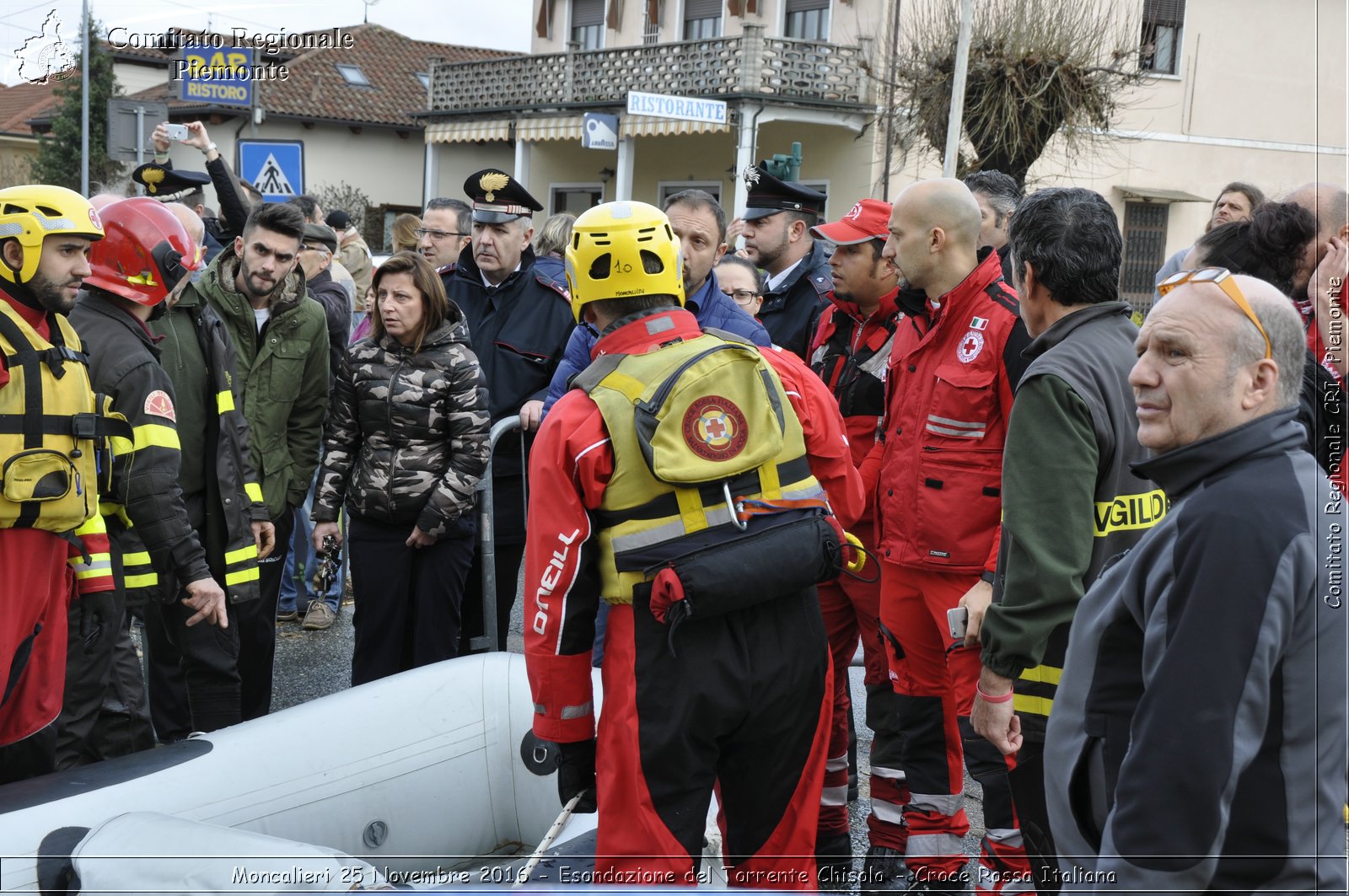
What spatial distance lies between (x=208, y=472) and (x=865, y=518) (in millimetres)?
2438

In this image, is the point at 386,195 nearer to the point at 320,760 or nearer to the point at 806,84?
the point at 806,84

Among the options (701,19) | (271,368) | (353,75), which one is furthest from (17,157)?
(701,19)

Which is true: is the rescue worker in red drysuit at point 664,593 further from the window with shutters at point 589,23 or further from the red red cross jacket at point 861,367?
the window with shutters at point 589,23

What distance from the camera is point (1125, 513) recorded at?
2.98 m

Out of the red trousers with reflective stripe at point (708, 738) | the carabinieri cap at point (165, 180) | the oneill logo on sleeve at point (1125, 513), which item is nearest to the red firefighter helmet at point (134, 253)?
the red trousers with reflective stripe at point (708, 738)

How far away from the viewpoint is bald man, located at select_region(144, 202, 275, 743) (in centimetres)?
453

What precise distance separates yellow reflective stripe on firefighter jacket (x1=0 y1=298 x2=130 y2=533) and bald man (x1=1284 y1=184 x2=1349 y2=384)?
363 cm

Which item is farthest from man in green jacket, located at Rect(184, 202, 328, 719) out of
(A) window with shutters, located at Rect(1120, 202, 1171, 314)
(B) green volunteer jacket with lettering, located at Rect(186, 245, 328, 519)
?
(A) window with shutters, located at Rect(1120, 202, 1171, 314)

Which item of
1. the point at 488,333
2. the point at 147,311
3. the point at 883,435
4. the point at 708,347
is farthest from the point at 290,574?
the point at 708,347

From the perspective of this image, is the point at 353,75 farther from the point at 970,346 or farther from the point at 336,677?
the point at 970,346

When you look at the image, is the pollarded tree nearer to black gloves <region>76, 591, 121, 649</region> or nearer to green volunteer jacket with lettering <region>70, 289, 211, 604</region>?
green volunteer jacket with lettering <region>70, 289, 211, 604</region>

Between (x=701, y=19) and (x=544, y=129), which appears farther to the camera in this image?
(x=701, y=19)

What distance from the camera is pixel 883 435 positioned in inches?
162

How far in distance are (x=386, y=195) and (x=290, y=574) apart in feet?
80.3
